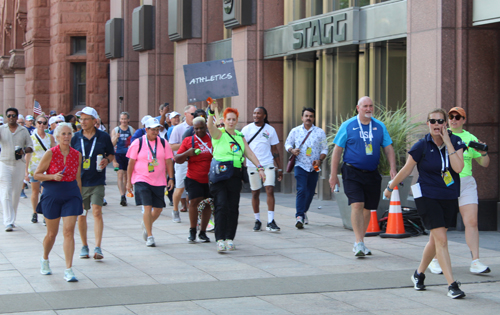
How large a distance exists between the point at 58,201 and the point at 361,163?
11.8ft

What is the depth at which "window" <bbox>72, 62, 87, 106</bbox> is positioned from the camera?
33938 millimetres

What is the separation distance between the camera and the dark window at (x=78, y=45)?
33.7 m

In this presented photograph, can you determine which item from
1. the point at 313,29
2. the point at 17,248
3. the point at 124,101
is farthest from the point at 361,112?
the point at 124,101

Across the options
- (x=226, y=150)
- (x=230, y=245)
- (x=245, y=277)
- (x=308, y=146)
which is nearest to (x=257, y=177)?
(x=308, y=146)

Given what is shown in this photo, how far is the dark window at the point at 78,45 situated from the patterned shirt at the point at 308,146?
2390 cm

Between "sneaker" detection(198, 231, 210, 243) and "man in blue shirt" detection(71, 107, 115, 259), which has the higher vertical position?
"man in blue shirt" detection(71, 107, 115, 259)

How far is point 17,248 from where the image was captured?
9781 mm

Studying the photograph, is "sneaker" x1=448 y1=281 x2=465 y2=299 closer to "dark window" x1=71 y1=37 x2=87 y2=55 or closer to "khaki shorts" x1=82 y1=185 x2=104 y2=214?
"khaki shorts" x1=82 y1=185 x2=104 y2=214

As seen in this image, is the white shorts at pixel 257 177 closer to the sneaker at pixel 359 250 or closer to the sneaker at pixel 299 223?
the sneaker at pixel 299 223

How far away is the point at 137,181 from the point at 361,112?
10.1 feet

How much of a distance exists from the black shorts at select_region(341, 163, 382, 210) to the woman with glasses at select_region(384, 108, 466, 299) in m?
1.75

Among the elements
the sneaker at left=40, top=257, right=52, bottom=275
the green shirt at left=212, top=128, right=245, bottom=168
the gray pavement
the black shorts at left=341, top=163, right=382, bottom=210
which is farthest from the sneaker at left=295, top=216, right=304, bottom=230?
the sneaker at left=40, top=257, right=52, bottom=275

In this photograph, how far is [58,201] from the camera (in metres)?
7.72

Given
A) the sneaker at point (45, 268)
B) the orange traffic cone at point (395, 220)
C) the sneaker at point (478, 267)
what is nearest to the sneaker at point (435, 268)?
the sneaker at point (478, 267)
